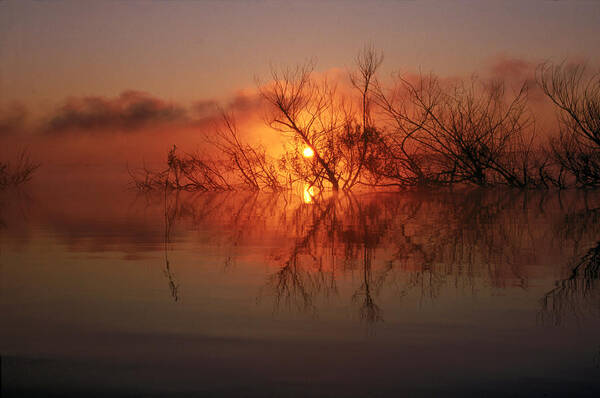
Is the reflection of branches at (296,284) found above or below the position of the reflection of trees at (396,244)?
below

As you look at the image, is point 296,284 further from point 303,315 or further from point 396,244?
point 396,244

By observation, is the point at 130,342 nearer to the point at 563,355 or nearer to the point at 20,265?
the point at 563,355

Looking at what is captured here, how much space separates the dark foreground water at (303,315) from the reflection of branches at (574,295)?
0.02 m

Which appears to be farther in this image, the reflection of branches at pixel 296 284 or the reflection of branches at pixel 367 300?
the reflection of branches at pixel 296 284

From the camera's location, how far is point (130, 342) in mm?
2812

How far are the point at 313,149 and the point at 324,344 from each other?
15.3 meters

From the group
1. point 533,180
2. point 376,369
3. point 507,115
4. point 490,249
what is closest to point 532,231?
point 490,249

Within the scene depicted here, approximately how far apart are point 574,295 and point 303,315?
1.72 metres

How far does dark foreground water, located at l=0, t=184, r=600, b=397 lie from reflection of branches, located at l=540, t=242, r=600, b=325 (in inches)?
0.6

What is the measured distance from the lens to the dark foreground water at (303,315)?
2367 mm

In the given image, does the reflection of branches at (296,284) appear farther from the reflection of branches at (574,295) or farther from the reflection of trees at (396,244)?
the reflection of branches at (574,295)

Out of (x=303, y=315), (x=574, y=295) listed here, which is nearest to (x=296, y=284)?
(x=303, y=315)

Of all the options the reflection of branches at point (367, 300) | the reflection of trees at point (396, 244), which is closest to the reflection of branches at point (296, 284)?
the reflection of trees at point (396, 244)

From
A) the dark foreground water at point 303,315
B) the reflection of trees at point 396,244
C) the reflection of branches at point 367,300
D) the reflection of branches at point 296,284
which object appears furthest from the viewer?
the reflection of trees at point 396,244
